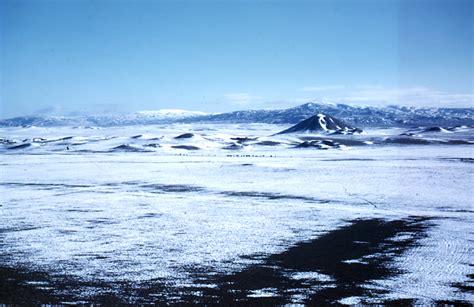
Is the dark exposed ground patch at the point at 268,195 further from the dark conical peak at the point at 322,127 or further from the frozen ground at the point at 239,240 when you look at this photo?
the dark conical peak at the point at 322,127

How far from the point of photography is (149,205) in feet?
67.8

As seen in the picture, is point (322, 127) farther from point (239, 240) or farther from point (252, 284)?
point (252, 284)

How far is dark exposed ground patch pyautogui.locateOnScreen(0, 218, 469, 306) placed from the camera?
9016 millimetres

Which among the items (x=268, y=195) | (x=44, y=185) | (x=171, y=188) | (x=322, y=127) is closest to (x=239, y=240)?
(x=268, y=195)

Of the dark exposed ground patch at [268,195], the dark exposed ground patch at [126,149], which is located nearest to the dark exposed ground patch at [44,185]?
the dark exposed ground patch at [268,195]

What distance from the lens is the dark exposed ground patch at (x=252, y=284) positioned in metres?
9.02

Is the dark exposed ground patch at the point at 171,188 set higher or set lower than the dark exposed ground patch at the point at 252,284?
lower

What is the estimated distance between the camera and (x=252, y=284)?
989 centimetres

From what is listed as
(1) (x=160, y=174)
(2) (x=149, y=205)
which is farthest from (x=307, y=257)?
(1) (x=160, y=174)

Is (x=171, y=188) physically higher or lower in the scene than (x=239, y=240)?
lower

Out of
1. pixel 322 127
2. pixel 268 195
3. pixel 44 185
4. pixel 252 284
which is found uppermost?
pixel 322 127

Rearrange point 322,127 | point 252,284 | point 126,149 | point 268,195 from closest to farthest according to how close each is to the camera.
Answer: point 252,284 → point 268,195 → point 126,149 → point 322,127

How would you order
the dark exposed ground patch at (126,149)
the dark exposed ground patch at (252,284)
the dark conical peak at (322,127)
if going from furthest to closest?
the dark conical peak at (322,127), the dark exposed ground patch at (126,149), the dark exposed ground patch at (252,284)

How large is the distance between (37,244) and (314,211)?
10.5m
